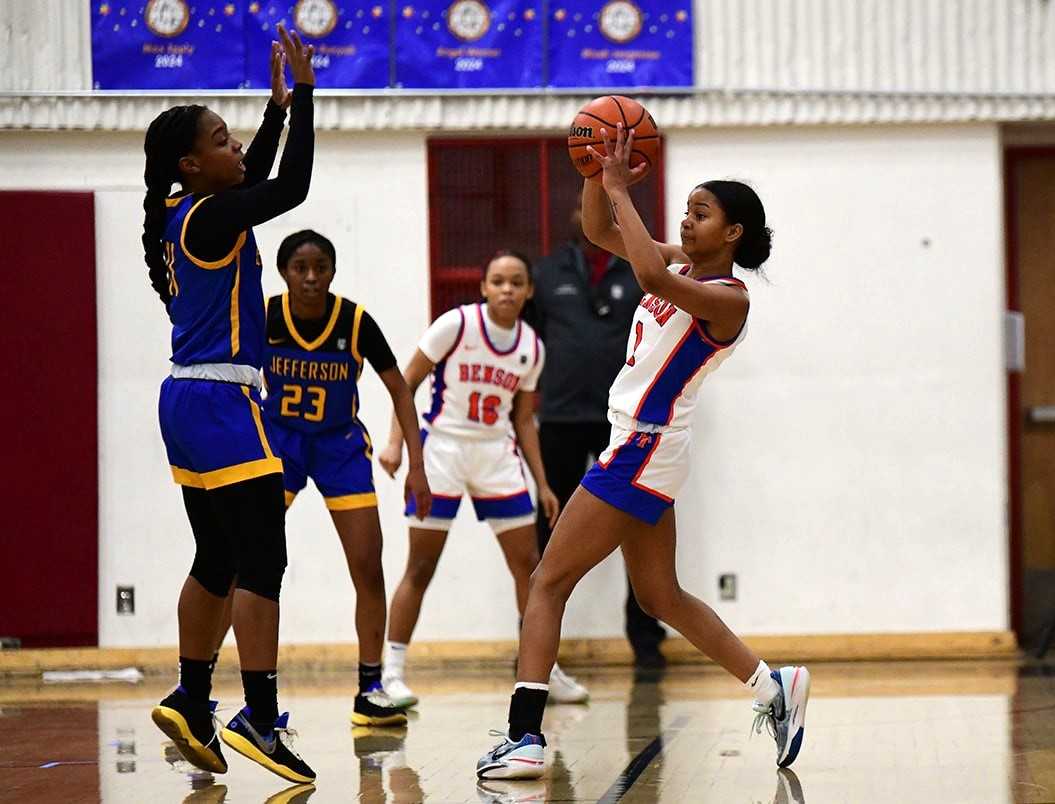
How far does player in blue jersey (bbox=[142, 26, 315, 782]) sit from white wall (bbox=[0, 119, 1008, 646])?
3661 mm

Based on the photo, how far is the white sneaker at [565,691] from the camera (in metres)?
6.75

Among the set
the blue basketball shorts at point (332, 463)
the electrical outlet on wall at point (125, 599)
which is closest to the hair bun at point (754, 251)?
the blue basketball shorts at point (332, 463)

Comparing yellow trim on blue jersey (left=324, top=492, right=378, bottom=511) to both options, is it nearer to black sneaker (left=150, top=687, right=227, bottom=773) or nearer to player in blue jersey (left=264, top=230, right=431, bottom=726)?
player in blue jersey (left=264, top=230, right=431, bottom=726)

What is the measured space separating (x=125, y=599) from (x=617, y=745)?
376 cm

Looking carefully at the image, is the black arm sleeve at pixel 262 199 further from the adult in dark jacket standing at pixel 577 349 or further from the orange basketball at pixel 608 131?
the adult in dark jacket standing at pixel 577 349

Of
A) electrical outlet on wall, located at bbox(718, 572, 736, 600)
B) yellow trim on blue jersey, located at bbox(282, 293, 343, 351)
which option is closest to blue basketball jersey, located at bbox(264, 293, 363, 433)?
yellow trim on blue jersey, located at bbox(282, 293, 343, 351)

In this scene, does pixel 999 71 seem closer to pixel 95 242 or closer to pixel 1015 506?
pixel 1015 506

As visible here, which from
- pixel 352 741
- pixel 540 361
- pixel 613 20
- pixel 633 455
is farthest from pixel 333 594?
pixel 633 455

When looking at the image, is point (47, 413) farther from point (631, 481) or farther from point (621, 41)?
point (631, 481)

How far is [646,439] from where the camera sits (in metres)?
4.66

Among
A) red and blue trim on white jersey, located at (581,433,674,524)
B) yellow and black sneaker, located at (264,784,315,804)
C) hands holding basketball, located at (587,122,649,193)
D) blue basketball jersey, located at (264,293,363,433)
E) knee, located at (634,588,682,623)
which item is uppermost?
hands holding basketball, located at (587,122,649,193)

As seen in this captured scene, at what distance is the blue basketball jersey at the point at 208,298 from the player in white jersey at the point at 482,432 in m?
2.05

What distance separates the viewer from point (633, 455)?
15.3 feet

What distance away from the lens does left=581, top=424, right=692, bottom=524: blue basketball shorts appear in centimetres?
465
